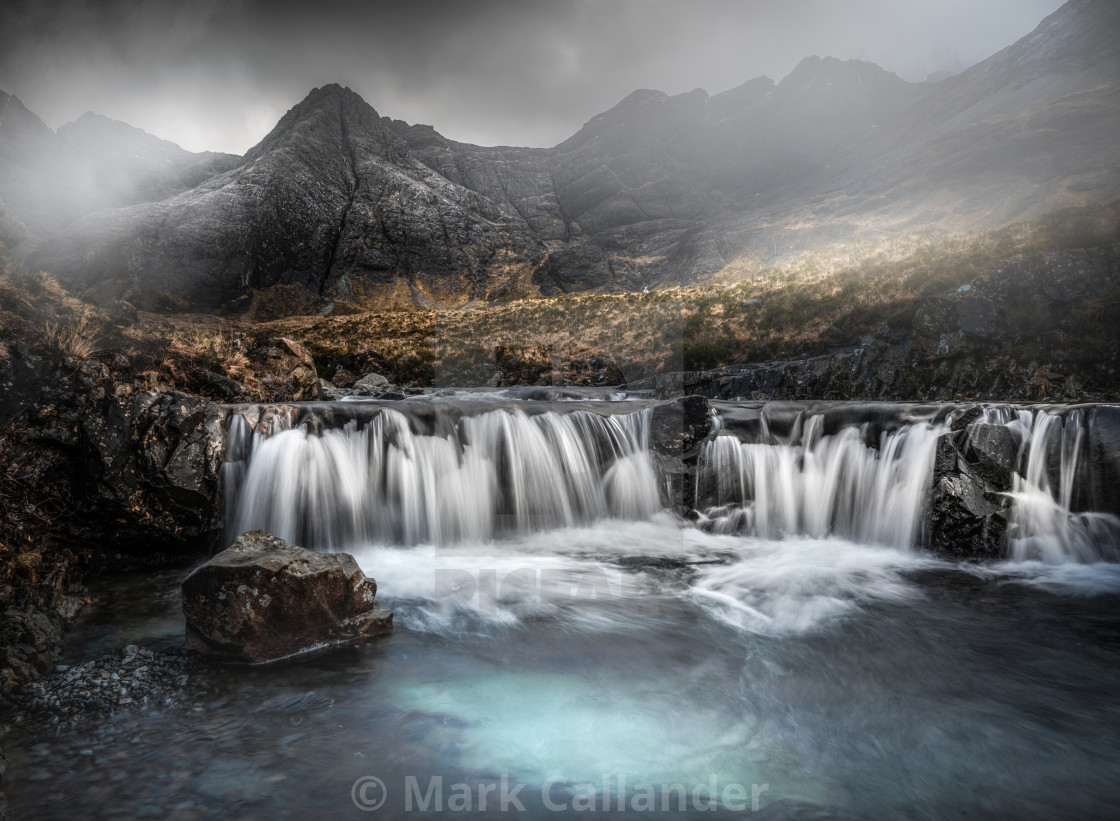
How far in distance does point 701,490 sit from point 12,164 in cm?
12881

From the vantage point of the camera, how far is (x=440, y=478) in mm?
8727

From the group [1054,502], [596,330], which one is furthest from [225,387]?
[596,330]

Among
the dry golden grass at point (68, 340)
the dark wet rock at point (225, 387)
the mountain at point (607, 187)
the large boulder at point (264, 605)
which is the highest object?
the mountain at point (607, 187)

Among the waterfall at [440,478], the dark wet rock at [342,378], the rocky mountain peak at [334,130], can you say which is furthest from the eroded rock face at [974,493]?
the rocky mountain peak at [334,130]

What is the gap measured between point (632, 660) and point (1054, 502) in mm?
7171

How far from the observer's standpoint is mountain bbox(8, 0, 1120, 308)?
172 feet

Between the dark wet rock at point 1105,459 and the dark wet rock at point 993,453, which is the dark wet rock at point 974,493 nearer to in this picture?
the dark wet rock at point 993,453

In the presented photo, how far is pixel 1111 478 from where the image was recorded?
687cm

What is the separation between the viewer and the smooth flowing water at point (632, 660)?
285cm

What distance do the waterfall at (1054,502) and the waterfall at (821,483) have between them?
113 centimetres

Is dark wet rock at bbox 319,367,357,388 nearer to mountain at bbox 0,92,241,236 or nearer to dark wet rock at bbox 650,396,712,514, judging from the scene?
dark wet rock at bbox 650,396,712,514

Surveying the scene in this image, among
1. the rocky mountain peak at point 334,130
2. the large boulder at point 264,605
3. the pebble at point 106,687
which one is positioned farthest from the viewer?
the rocky mountain peak at point 334,130

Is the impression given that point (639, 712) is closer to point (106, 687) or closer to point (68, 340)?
point (106, 687)

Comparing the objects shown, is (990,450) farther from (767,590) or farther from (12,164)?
(12,164)
